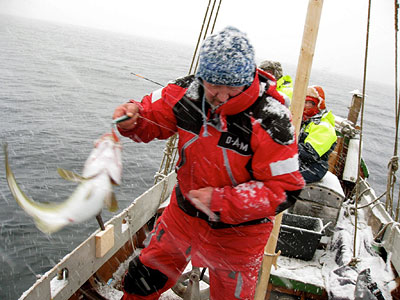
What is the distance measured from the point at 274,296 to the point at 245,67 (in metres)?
3.46

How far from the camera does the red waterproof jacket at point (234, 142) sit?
2148 millimetres

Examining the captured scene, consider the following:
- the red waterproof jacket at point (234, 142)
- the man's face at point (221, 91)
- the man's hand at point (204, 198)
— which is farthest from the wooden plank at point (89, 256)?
the man's face at point (221, 91)

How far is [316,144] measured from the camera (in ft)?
16.5

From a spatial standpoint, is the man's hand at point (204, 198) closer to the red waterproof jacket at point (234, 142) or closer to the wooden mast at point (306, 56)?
the red waterproof jacket at point (234, 142)

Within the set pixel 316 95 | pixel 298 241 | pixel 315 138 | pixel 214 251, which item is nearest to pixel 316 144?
pixel 315 138

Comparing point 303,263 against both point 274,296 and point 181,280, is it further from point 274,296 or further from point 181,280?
point 181,280

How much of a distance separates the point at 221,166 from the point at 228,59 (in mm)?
767

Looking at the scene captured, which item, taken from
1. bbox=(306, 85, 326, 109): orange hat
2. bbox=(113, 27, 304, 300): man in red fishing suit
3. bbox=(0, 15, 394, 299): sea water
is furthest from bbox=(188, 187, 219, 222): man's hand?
bbox=(0, 15, 394, 299): sea water

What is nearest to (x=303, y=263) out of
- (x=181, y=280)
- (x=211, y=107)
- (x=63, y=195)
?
(x=181, y=280)

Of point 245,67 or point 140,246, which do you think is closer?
point 245,67

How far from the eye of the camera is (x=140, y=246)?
4938 millimetres

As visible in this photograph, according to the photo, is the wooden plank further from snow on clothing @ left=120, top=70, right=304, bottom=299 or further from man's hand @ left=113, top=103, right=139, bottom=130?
man's hand @ left=113, top=103, right=139, bottom=130

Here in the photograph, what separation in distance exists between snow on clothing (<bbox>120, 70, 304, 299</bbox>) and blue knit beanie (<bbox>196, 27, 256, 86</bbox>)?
0.15 meters

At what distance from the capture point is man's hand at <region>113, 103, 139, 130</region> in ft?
7.67
